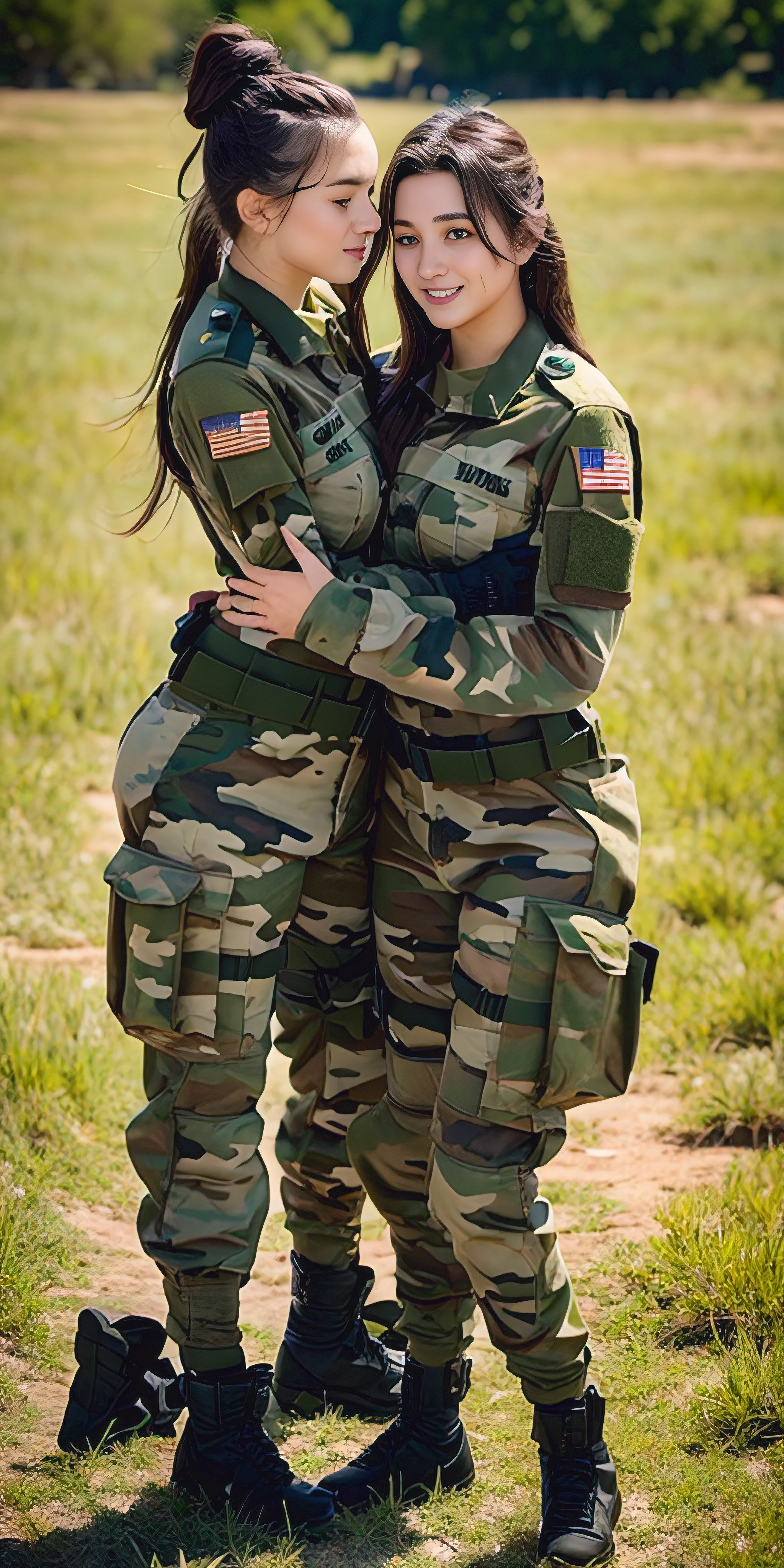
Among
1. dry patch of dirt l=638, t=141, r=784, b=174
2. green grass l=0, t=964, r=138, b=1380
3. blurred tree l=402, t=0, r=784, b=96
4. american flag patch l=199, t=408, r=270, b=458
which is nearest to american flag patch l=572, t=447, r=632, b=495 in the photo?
american flag patch l=199, t=408, r=270, b=458

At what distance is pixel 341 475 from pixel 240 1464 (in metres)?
1.85

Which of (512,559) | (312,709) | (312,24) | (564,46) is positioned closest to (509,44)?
(564,46)

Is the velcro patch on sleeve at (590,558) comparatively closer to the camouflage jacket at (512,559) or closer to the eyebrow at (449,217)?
the camouflage jacket at (512,559)

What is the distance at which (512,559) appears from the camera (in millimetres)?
2598

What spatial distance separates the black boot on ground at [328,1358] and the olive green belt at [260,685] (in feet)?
4.19

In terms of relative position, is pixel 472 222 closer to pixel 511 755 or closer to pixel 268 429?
pixel 268 429

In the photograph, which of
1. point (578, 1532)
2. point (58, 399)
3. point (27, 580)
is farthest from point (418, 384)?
point (58, 399)

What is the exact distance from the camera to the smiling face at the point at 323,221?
8.38 ft

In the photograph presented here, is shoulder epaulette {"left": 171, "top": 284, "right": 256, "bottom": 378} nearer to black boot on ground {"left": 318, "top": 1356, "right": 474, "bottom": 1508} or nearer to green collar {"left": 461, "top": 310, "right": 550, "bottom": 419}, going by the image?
green collar {"left": 461, "top": 310, "right": 550, "bottom": 419}

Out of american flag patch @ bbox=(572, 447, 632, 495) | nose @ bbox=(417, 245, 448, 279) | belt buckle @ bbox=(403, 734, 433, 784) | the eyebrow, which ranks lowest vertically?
belt buckle @ bbox=(403, 734, 433, 784)

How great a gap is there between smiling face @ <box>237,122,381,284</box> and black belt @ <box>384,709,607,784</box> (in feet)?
2.78

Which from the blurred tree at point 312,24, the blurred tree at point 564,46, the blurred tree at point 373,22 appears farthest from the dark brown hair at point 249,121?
the blurred tree at point 373,22

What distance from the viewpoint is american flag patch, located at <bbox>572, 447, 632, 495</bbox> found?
2455 millimetres

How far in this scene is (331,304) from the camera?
9.34ft
